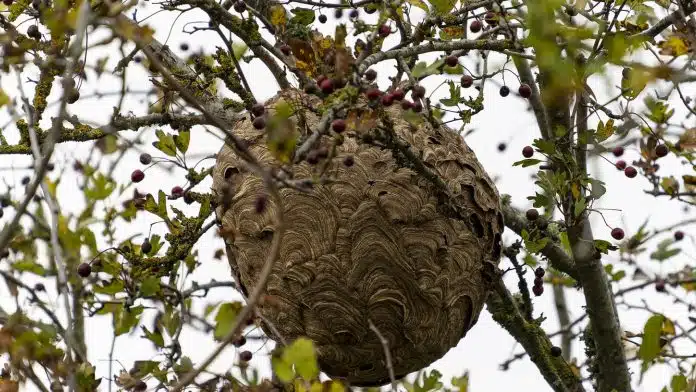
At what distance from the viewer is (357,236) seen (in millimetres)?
3305

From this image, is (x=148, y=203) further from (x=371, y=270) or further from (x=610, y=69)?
(x=610, y=69)

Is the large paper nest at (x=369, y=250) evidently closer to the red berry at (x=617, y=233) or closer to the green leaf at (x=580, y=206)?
the green leaf at (x=580, y=206)

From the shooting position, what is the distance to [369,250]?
10.7 ft

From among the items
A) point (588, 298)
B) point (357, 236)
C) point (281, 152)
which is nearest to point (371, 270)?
point (357, 236)

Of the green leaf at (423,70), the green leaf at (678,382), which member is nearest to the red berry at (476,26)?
the green leaf at (423,70)

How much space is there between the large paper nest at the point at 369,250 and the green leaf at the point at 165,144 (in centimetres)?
21

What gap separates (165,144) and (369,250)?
2.80 ft

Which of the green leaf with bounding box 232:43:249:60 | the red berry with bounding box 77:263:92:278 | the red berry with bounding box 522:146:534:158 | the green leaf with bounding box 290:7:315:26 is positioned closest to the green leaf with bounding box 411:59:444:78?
the green leaf with bounding box 290:7:315:26

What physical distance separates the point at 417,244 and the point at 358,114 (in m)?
0.68

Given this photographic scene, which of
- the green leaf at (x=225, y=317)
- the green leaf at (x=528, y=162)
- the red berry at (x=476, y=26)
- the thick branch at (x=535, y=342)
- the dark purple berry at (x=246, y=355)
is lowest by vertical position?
the green leaf at (x=225, y=317)

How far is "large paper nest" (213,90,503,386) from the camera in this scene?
130 inches

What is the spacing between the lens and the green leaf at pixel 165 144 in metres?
3.60

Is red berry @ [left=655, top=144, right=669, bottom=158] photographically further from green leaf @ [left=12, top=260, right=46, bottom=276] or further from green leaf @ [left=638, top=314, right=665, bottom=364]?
green leaf @ [left=12, top=260, right=46, bottom=276]

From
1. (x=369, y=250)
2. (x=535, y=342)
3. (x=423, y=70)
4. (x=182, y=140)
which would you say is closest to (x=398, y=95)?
(x=423, y=70)
